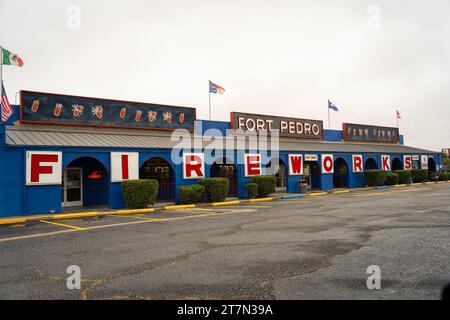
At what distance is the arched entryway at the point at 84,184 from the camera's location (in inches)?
754

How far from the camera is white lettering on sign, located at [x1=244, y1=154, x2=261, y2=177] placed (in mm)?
23125

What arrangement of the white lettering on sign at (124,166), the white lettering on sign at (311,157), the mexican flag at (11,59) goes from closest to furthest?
the mexican flag at (11,59)
the white lettering on sign at (124,166)
the white lettering on sign at (311,157)

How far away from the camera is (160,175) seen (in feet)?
75.1

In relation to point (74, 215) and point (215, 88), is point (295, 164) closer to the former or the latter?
point (215, 88)

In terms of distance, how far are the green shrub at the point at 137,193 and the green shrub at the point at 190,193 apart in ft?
6.81

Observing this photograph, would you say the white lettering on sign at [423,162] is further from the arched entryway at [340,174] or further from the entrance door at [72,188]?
the entrance door at [72,188]

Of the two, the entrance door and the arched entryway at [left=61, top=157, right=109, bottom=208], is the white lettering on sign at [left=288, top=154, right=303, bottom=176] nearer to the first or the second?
the arched entryway at [left=61, top=157, right=109, bottom=208]

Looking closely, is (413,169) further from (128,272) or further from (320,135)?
(128,272)

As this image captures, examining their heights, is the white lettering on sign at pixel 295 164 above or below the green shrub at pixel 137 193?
above

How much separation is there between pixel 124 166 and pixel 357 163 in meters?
22.1

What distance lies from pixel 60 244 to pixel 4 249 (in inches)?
50.3

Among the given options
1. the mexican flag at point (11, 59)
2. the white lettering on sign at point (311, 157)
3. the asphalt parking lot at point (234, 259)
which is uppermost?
the mexican flag at point (11, 59)

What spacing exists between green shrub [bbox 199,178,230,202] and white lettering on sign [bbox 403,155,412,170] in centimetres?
2513

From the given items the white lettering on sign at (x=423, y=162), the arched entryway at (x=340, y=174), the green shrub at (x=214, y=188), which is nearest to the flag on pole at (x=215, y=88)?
the green shrub at (x=214, y=188)
